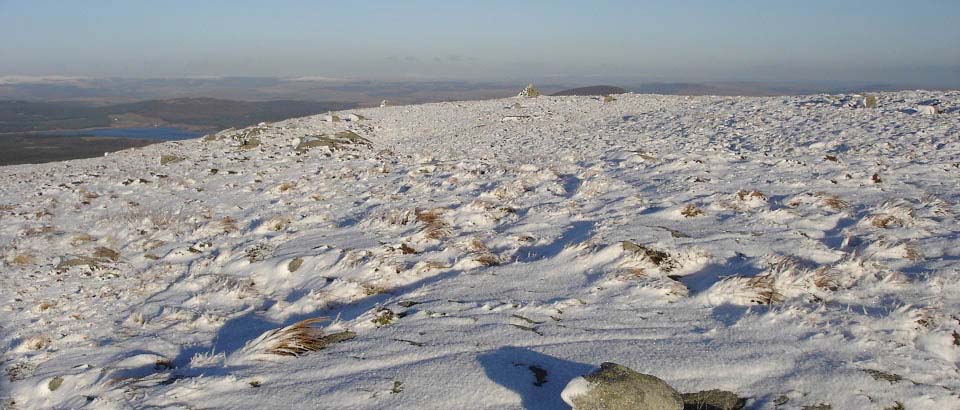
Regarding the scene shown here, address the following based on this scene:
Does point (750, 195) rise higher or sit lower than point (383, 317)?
higher

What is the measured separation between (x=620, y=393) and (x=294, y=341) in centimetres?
325

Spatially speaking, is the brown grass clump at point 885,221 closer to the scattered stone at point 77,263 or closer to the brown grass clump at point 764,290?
the brown grass clump at point 764,290

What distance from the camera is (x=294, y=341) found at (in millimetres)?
4965

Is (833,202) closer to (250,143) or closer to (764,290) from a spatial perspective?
(764,290)

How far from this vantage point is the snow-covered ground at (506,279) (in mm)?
4191

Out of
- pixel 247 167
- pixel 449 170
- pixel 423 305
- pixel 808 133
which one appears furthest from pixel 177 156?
pixel 808 133

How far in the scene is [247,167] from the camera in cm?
1789

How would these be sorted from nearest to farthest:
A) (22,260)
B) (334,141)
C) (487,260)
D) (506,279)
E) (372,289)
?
(506,279)
(372,289)
(487,260)
(22,260)
(334,141)

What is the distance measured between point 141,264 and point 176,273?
1.14m

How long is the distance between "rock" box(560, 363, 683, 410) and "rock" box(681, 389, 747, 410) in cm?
22

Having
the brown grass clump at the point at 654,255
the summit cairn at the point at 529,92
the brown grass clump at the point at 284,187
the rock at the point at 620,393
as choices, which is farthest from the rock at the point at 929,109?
the summit cairn at the point at 529,92

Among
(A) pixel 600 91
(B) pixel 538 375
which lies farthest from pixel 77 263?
(A) pixel 600 91

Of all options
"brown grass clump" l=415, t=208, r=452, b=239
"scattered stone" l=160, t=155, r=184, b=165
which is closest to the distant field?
"scattered stone" l=160, t=155, r=184, b=165

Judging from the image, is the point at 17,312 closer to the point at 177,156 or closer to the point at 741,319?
the point at 741,319
